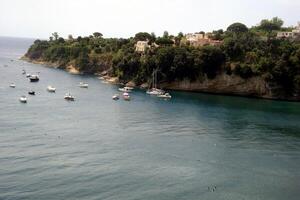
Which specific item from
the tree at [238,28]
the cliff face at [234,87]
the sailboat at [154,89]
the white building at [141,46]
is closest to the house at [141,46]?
the white building at [141,46]

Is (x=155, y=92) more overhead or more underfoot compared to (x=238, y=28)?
more underfoot

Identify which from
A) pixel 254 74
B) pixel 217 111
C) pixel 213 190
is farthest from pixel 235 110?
pixel 213 190

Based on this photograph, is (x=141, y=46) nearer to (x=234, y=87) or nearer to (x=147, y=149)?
(x=234, y=87)

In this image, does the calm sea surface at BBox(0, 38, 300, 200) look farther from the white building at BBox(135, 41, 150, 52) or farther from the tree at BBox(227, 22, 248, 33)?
the tree at BBox(227, 22, 248, 33)

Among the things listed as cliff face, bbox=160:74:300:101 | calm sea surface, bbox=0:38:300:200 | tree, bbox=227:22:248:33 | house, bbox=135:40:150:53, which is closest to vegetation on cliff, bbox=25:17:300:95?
cliff face, bbox=160:74:300:101

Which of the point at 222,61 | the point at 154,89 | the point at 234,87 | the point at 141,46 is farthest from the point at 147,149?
the point at 141,46
